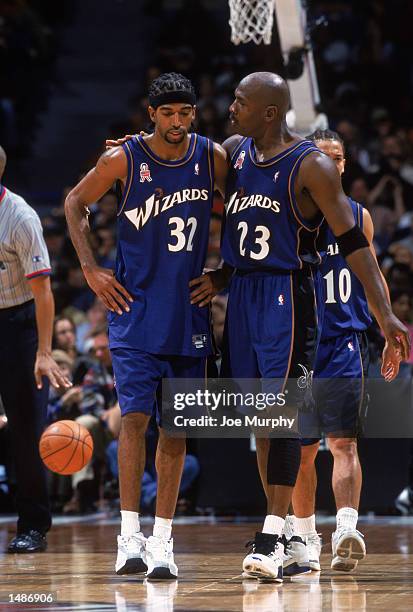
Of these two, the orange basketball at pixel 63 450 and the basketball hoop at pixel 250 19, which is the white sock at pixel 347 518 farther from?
the basketball hoop at pixel 250 19

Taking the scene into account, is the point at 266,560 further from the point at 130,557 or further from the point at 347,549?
the point at 130,557

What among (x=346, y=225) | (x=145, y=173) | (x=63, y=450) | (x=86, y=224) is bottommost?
(x=63, y=450)

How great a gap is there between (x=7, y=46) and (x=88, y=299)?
18.9ft

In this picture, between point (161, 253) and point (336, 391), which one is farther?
point (336, 391)

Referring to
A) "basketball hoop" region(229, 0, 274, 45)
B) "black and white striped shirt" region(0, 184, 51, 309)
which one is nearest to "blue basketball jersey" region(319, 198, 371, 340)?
"black and white striped shirt" region(0, 184, 51, 309)

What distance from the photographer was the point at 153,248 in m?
5.75

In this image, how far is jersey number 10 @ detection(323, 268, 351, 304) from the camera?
6.25 meters

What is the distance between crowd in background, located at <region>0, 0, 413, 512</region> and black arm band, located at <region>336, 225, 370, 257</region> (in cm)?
393

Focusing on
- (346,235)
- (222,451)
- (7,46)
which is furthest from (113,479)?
(7,46)

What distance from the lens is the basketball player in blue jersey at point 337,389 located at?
19.9 ft

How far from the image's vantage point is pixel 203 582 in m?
5.35

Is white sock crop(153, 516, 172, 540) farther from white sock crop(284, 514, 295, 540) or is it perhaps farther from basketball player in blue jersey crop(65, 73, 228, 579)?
white sock crop(284, 514, 295, 540)

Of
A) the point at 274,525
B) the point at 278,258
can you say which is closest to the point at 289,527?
the point at 274,525

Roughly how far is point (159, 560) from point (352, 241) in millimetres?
1692
